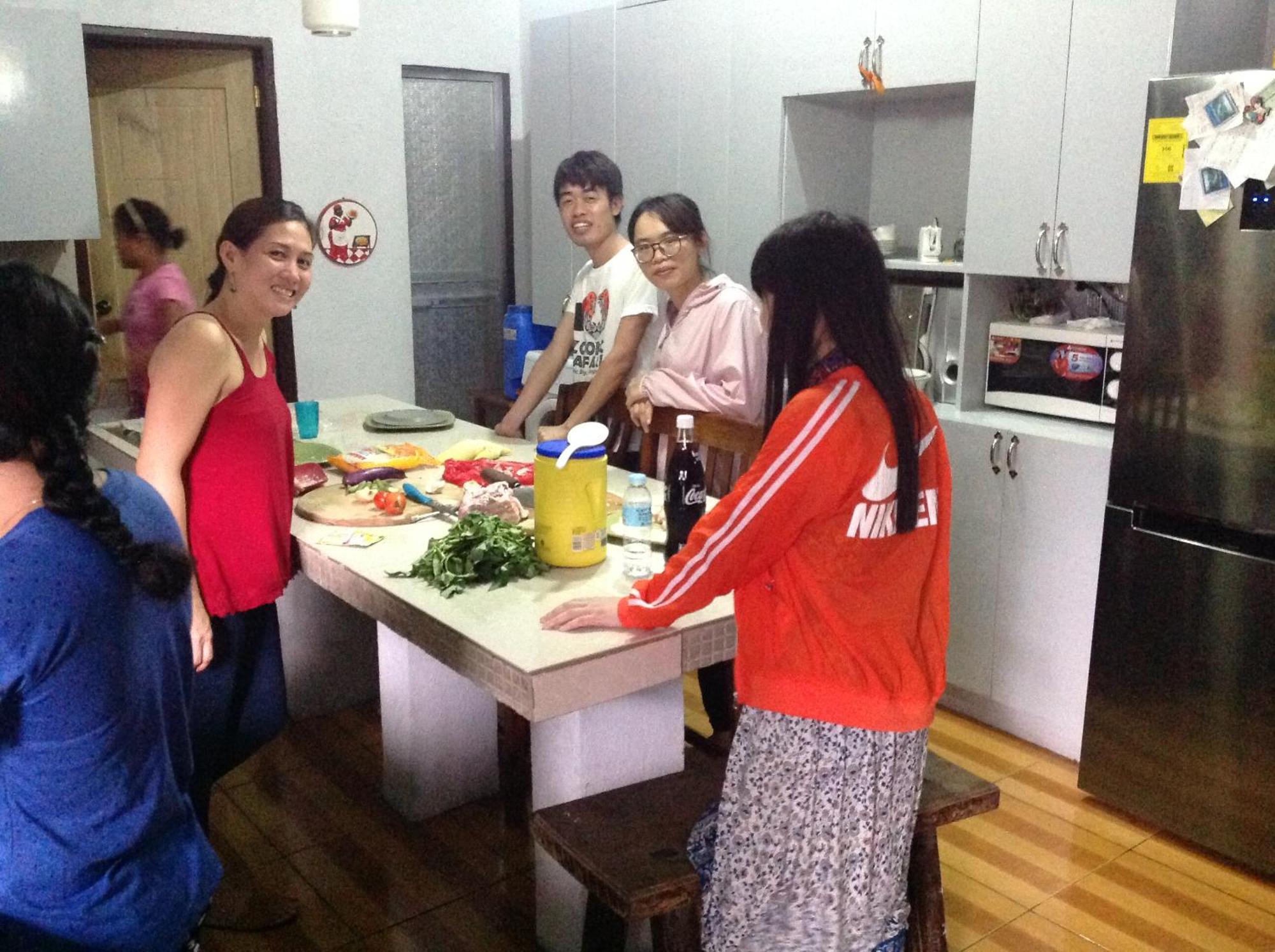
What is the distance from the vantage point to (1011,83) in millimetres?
2865

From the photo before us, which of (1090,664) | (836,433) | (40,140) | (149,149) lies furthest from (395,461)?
(149,149)

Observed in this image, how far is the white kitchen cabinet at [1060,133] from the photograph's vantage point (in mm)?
2617

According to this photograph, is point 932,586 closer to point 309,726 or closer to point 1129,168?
point 1129,168

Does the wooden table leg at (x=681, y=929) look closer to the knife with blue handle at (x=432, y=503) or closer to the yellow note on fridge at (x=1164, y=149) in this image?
the knife with blue handle at (x=432, y=503)

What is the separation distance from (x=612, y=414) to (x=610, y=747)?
4.01ft

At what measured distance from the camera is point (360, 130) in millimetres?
4496

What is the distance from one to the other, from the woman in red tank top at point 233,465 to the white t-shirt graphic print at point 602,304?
45.2 inches

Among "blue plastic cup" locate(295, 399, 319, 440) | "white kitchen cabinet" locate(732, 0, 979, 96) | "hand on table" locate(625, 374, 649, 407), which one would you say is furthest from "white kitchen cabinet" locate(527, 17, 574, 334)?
"hand on table" locate(625, 374, 649, 407)

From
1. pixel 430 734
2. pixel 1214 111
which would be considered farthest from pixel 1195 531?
pixel 430 734

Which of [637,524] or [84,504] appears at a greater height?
[84,504]

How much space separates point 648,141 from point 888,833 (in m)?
3.06

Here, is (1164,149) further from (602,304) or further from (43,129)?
(43,129)

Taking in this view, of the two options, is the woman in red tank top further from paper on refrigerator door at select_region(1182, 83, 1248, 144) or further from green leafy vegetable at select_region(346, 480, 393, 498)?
paper on refrigerator door at select_region(1182, 83, 1248, 144)

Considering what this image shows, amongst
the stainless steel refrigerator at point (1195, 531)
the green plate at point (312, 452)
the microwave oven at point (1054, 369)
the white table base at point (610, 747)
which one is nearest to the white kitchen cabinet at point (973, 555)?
the microwave oven at point (1054, 369)
